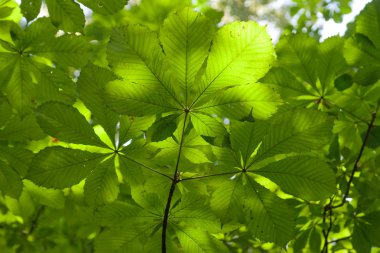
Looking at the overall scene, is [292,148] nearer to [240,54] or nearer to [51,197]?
[240,54]

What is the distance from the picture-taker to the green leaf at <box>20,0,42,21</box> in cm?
134

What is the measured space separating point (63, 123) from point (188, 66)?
15.7 inches

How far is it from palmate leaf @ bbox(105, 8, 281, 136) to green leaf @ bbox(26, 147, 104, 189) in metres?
0.27

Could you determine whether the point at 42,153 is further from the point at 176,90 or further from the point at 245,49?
the point at 245,49

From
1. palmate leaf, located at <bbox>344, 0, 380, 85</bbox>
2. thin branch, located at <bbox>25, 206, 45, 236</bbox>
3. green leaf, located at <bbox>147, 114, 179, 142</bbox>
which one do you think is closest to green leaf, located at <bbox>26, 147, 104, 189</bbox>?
green leaf, located at <bbox>147, 114, 179, 142</bbox>

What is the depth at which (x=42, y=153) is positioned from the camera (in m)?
1.08

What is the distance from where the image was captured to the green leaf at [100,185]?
1.16 m

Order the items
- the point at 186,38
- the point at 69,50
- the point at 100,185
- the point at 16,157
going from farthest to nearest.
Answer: the point at 69,50, the point at 16,157, the point at 100,185, the point at 186,38

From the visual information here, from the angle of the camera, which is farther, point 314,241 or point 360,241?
point 314,241

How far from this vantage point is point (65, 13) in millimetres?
1296

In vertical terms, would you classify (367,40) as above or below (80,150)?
above

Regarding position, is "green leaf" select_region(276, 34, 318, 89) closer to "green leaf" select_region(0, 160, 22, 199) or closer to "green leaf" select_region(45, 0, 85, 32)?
"green leaf" select_region(45, 0, 85, 32)

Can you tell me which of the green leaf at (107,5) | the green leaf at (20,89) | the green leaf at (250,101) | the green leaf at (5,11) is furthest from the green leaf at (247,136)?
the green leaf at (5,11)

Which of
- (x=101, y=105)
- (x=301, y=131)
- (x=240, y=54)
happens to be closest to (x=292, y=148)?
(x=301, y=131)
